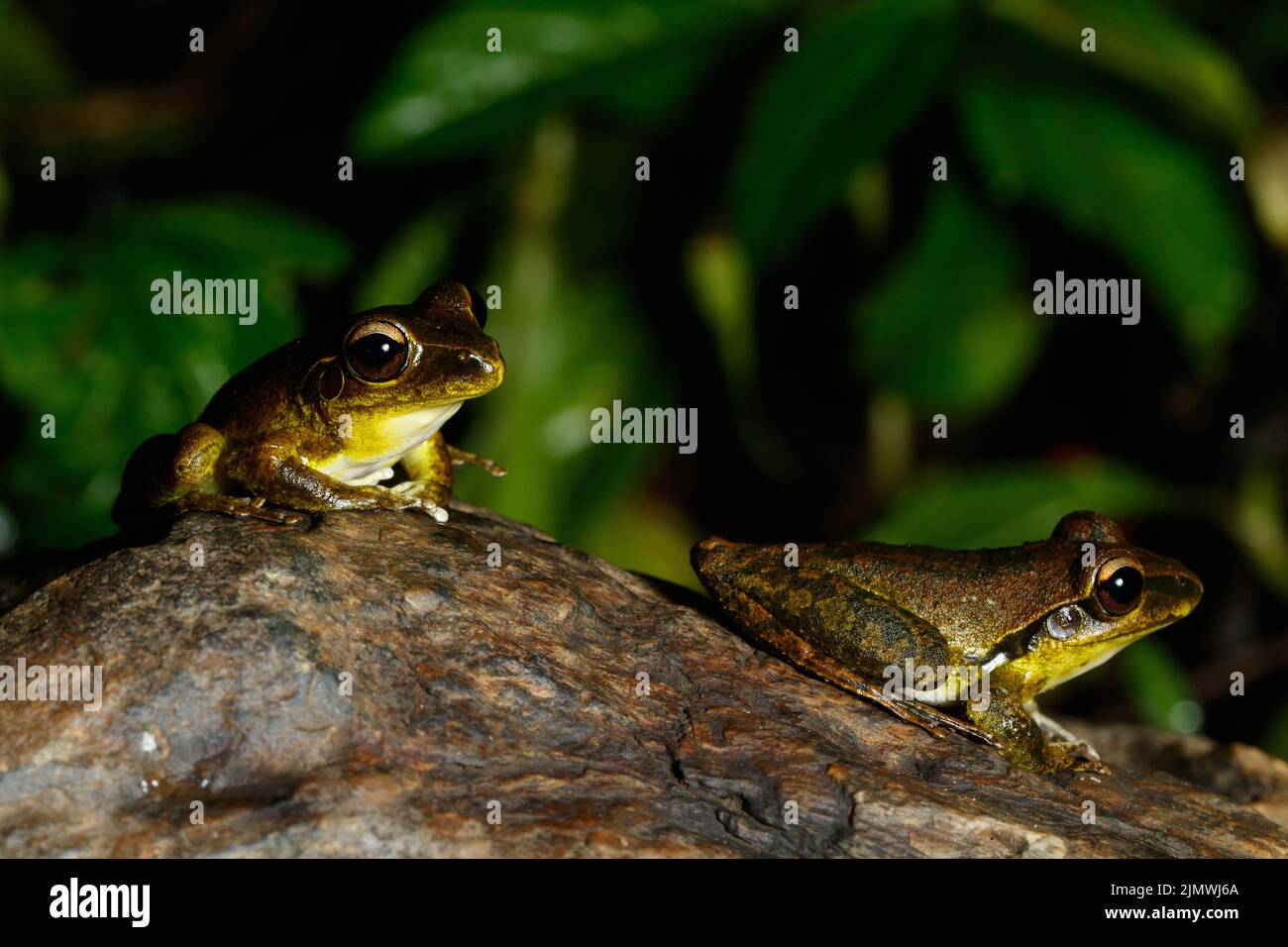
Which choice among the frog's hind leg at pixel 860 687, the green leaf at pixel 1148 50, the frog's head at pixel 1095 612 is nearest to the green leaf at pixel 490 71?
the green leaf at pixel 1148 50

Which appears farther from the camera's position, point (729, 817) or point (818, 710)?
point (818, 710)

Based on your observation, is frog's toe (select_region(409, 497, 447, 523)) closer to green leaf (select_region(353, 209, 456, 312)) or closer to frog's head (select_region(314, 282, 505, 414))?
frog's head (select_region(314, 282, 505, 414))

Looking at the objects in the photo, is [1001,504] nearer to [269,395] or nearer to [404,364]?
[404,364]

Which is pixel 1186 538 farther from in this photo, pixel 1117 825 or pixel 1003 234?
pixel 1117 825

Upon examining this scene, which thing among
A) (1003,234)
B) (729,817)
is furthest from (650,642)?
(1003,234)
